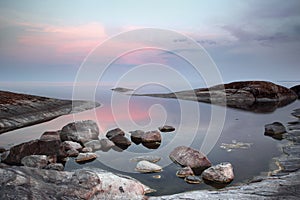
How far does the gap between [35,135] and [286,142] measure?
44.8 ft

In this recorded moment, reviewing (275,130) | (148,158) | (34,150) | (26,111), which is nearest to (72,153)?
(34,150)

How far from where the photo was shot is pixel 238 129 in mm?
17094

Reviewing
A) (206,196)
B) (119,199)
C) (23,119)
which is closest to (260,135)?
(206,196)

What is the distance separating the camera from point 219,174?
300 inches

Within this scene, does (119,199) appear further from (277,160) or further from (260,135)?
(260,135)

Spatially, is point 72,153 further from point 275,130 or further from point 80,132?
A: point 275,130

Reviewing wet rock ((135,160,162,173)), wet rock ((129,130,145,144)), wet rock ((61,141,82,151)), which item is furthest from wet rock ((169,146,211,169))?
wet rock ((61,141,82,151))

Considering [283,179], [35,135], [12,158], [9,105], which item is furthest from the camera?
[9,105]

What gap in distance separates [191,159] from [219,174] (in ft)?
4.99

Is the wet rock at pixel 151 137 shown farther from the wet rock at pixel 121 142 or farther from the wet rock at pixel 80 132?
the wet rock at pixel 80 132

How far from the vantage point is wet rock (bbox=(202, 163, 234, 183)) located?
7566 millimetres

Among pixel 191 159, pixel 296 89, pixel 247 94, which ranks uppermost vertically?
pixel 296 89

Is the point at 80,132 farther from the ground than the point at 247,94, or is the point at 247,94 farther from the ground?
the point at 247,94

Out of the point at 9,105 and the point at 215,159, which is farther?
the point at 9,105
